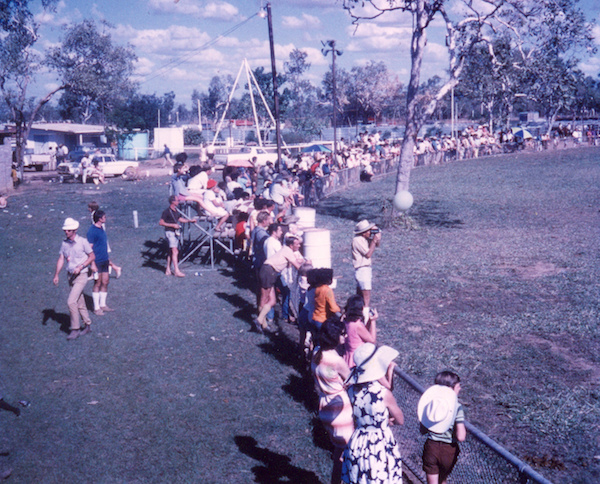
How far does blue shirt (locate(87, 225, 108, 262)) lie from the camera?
939cm

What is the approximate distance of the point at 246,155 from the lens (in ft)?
125

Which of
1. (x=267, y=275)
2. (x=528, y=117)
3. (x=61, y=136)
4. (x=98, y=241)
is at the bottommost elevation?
(x=267, y=275)

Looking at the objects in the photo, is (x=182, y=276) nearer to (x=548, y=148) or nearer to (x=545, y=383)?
(x=545, y=383)

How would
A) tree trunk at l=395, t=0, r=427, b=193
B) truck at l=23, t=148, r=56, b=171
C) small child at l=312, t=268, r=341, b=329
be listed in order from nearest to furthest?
small child at l=312, t=268, r=341, b=329 → tree trunk at l=395, t=0, r=427, b=193 → truck at l=23, t=148, r=56, b=171

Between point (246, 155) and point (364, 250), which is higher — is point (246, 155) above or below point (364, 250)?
above

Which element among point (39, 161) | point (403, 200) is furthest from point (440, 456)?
point (39, 161)

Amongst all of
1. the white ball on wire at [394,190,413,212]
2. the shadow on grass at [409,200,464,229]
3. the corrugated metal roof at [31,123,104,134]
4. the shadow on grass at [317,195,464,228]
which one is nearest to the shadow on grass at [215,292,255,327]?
the white ball on wire at [394,190,413,212]

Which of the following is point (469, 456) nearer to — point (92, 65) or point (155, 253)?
point (155, 253)

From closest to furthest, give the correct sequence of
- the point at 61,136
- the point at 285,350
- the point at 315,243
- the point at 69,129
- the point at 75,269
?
1. the point at 285,350
2. the point at 75,269
3. the point at 315,243
4. the point at 69,129
5. the point at 61,136

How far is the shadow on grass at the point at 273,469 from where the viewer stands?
16.7 feet

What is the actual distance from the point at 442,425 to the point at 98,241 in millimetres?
6979

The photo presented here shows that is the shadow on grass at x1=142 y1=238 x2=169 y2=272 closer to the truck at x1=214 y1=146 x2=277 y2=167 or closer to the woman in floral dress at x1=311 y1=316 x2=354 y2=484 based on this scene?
the woman in floral dress at x1=311 y1=316 x2=354 y2=484

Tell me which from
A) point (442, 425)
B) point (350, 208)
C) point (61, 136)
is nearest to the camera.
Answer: point (442, 425)

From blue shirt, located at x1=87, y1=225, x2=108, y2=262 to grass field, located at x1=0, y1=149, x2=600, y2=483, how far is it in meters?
1.08
